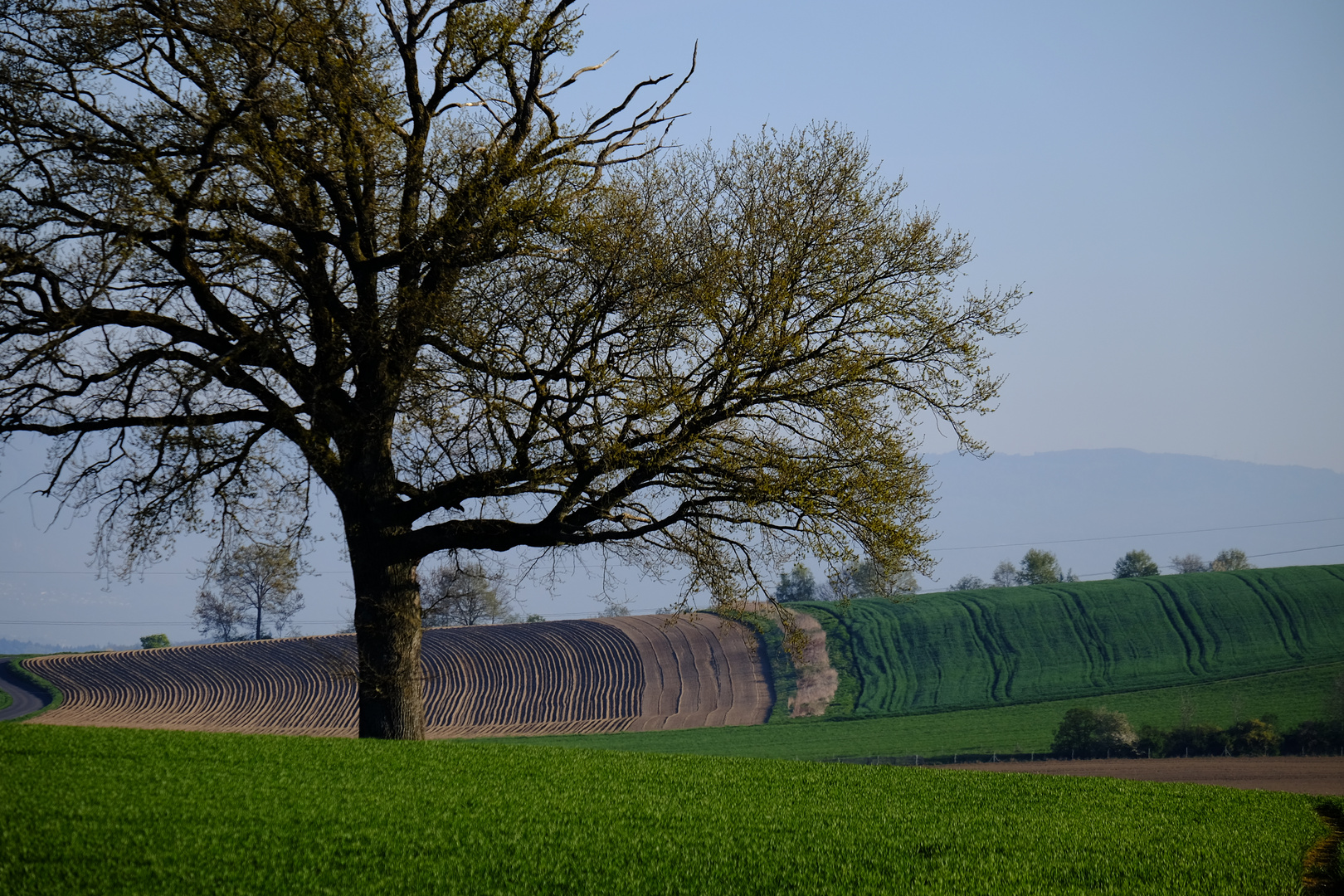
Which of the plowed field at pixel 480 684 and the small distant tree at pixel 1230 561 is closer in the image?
the plowed field at pixel 480 684

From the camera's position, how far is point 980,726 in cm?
5406

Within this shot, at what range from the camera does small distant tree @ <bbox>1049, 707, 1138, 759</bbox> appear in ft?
154

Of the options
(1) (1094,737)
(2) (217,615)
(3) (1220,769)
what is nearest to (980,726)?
(1) (1094,737)

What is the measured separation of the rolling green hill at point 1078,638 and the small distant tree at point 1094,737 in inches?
476

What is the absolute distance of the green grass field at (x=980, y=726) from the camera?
1935 inches

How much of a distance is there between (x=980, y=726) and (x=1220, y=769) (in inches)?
555

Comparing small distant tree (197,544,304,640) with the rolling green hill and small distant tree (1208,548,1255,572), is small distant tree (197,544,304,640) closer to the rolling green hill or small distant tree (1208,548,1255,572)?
the rolling green hill

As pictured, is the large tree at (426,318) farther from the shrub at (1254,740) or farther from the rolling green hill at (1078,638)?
the rolling green hill at (1078,638)

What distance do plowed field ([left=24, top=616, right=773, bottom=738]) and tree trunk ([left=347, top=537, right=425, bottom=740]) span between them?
41386mm

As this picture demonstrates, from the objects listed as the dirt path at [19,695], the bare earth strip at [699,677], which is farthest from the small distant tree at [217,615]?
the bare earth strip at [699,677]

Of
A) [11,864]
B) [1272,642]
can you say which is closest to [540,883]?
[11,864]

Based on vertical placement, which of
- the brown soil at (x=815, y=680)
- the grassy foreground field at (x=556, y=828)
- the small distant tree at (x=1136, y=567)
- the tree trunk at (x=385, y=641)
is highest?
the small distant tree at (x=1136, y=567)

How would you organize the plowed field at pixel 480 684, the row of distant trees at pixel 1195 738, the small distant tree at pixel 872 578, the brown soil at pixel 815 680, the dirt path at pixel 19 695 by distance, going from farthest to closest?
the brown soil at pixel 815 680 < the plowed field at pixel 480 684 < the dirt path at pixel 19 695 < the row of distant trees at pixel 1195 738 < the small distant tree at pixel 872 578

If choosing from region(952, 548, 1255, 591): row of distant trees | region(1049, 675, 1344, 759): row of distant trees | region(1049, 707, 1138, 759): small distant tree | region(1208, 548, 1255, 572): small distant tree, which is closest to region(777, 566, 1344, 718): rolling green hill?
region(952, 548, 1255, 591): row of distant trees
